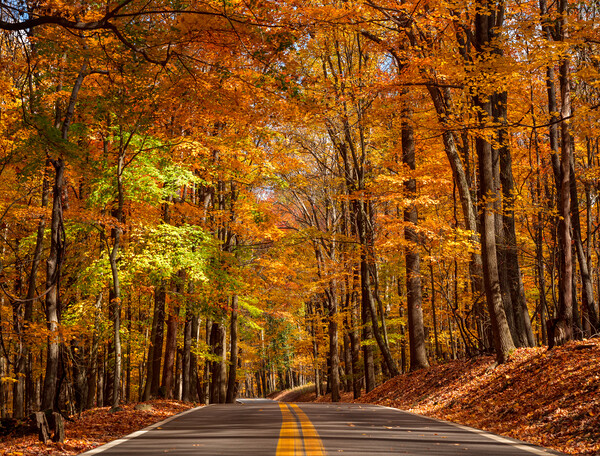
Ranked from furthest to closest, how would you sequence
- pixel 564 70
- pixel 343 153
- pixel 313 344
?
pixel 313 344, pixel 343 153, pixel 564 70

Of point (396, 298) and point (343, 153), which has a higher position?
point (343, 153)

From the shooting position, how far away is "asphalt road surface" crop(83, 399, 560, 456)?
640 centimetres

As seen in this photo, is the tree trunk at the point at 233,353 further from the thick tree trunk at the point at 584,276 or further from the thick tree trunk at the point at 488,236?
the thick tree trunk at the point at 584,276

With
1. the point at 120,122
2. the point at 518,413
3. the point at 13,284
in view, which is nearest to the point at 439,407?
the point at 518,413

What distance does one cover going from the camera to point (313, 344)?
119ft

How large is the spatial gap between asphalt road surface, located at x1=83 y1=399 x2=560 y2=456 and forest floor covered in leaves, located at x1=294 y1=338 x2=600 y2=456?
2.58ft

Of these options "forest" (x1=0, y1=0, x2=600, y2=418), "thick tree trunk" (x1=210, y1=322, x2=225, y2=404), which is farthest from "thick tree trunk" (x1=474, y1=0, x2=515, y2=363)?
"thick tree trunk" (x1=210, y1=322, x2=225, y2=404)

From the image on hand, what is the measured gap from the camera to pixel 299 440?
23.4 feet

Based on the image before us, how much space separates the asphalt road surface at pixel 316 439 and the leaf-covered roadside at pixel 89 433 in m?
0.68

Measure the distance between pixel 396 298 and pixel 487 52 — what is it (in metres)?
15.1

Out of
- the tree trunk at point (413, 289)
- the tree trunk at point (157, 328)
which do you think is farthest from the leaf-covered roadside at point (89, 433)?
the tree trunk at point (413, 289)

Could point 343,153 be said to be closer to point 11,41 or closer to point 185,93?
point 185,93

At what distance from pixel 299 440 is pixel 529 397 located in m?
5.33

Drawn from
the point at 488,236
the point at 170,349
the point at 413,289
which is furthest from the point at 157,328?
the point at 488,236
